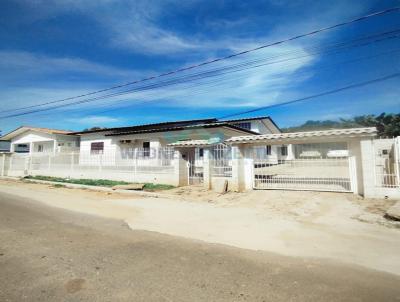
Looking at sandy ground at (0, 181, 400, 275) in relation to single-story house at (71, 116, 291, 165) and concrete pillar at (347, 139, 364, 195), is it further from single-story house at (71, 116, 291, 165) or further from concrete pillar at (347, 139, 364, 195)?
single-story house at (71, 116, 291, 165)

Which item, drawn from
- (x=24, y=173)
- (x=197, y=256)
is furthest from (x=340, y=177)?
(x=24, y=173)

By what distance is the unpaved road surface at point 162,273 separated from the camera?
9.61ft

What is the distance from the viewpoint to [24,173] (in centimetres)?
2156

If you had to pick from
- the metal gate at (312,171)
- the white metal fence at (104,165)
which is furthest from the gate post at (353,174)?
the white metal fence at (104,165)

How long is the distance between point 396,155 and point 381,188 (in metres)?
1.24

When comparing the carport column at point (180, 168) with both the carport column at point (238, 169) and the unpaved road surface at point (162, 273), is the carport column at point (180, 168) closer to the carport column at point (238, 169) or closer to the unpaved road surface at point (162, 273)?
the carport column at point (238, 169)

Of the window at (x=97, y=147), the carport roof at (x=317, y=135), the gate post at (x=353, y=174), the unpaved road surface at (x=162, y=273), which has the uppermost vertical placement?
the window at (x=97, y=147)

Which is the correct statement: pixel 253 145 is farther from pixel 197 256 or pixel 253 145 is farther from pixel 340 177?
pixel 197 256

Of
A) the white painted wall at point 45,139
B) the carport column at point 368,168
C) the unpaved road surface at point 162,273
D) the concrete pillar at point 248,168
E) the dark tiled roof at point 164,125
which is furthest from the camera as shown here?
the white painted wall at point 45,139

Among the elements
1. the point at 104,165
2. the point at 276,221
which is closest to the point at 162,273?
the point at 276,221

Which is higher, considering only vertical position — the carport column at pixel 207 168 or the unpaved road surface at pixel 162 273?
the carport column at pixel 207 168

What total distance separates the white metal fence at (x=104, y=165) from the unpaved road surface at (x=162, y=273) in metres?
9.20

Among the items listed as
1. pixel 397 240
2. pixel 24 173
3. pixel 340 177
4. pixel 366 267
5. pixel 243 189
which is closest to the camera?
pixel 366 267

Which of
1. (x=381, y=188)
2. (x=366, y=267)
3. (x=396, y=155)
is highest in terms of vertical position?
(x=396, y=155)
